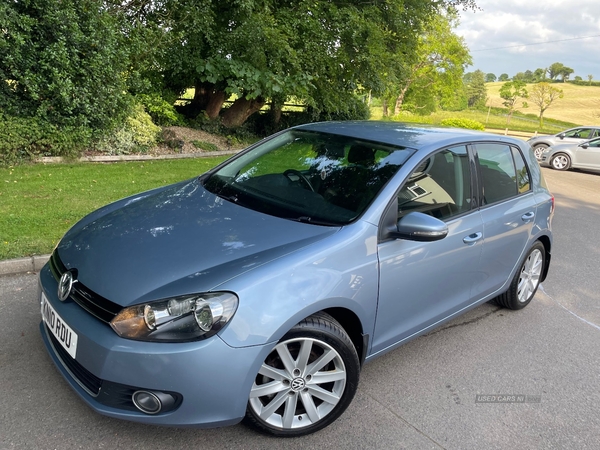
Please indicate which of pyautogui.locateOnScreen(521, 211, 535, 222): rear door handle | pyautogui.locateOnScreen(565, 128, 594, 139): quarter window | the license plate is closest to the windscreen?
the license plate

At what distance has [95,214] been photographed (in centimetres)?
339

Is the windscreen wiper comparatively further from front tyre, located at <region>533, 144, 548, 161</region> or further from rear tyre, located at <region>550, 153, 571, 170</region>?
front tyre, located at <region>533, 144, 548, 161</region>

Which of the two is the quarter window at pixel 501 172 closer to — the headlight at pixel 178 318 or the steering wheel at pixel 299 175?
the steering wheel at pixel 299 175

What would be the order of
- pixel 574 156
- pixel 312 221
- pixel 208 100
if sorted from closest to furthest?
pixel 312 221 < pixel 208 100 < pixel 574 156

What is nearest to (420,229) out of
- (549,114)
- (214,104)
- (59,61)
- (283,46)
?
(59,61)

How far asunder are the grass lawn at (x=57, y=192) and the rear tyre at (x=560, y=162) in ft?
41.3

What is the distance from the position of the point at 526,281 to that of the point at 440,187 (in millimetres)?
1765

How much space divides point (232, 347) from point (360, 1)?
14124 millimetres

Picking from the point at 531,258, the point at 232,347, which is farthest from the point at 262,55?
the point at 232,347

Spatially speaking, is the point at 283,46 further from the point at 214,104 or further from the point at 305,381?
the point at 305,381

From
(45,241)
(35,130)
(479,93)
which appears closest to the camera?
(45,241)

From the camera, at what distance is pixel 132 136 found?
10.8 m

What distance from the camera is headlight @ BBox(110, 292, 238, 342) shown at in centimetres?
226

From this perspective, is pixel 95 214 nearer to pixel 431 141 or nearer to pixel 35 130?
pixel 431 141
